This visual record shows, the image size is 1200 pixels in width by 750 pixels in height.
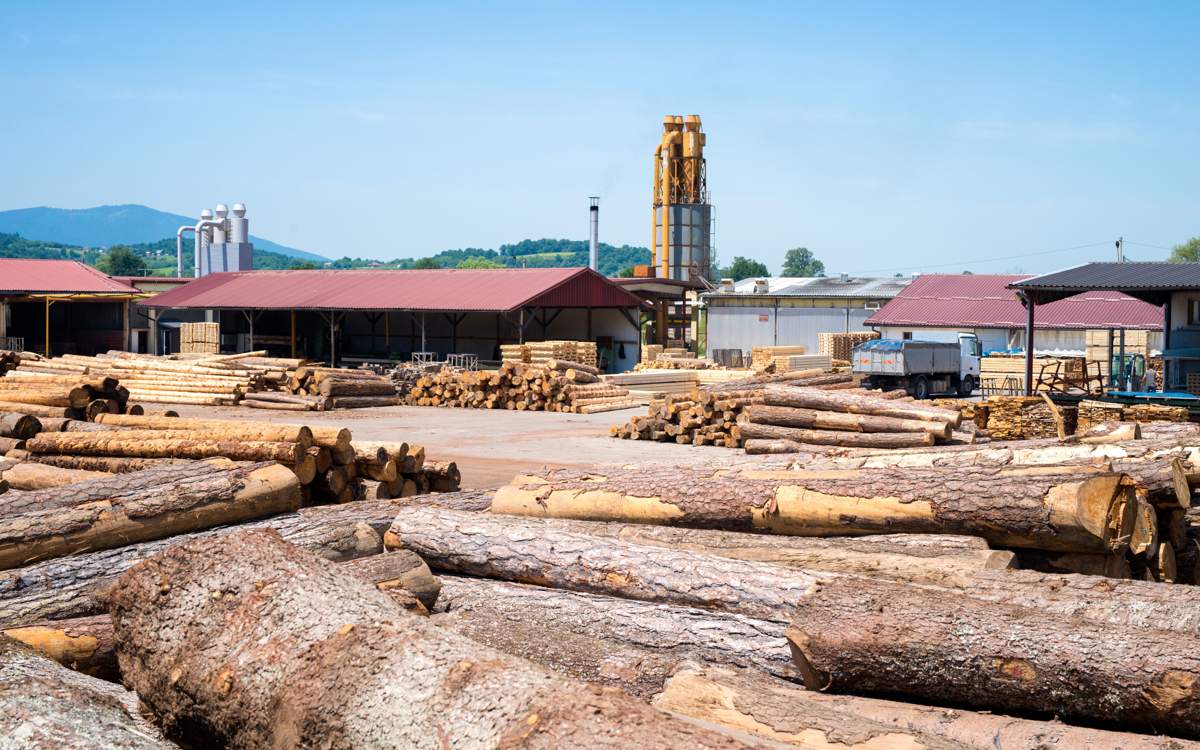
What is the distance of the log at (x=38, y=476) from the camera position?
11.7 metres

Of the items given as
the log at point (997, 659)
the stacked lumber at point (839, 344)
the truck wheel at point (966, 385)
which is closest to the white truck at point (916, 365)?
the truck wheel at point (966, 385)

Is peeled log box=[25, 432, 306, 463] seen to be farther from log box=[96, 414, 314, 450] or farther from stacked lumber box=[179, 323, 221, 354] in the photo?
stacked lumber box=[179, 323, 221, 354]

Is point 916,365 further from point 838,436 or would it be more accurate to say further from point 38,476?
point 38,476

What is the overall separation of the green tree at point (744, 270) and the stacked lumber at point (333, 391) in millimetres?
141237

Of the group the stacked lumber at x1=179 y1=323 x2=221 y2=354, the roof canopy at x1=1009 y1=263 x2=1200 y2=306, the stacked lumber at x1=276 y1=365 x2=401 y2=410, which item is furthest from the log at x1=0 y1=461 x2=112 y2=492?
the stacked lumber at x1=179 y1=323 x2=221 y2=354

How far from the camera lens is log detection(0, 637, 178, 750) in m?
5.08

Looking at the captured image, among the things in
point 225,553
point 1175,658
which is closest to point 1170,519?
point 1175,658

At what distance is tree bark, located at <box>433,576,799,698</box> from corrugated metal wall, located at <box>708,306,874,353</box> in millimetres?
45249

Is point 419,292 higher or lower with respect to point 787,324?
higher

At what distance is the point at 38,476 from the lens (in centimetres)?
1197

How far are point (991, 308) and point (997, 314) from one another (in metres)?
0.78

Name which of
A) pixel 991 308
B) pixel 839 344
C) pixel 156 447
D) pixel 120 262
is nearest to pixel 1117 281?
pixel 839 344

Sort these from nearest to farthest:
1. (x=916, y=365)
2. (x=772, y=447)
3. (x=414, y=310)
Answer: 1. (x=772, y=447)
2. (x=916, y=365)
3. (x=414, y=310)

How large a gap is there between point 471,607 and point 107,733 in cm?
294
